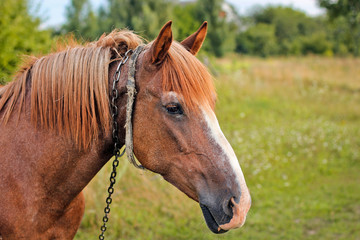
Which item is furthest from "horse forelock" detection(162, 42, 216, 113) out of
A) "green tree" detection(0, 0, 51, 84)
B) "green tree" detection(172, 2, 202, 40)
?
"green tree" detection(172, 2, 202, 40)

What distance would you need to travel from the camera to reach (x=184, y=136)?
5.74 feet

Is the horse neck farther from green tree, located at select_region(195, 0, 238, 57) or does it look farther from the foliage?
A: the foliage

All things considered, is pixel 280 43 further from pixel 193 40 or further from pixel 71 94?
pixel 71 94

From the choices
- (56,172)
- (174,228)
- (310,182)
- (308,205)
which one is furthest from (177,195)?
(56,172)

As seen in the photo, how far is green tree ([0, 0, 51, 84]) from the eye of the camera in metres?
4.96

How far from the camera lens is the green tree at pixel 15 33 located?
16.3 feet

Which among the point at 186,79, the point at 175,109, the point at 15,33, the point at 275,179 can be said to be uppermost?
the point at 186,79

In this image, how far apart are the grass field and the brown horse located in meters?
0.66

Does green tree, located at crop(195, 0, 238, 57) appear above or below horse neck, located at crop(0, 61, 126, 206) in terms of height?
below

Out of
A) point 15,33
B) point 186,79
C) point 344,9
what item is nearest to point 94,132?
point 186,79

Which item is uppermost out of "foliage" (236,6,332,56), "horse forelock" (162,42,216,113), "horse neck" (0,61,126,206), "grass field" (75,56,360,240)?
"horse forelock" (162,42,216,113)

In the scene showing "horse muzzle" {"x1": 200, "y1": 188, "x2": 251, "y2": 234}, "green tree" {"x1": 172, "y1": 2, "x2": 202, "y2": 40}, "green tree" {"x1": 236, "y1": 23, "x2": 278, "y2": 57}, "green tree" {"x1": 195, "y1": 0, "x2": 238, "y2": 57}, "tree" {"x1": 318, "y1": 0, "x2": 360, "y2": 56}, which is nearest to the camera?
"horse muzzle" {"x1": 200, "y1": 188, "x2": 251, "y2": 234}

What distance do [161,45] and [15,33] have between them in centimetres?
489

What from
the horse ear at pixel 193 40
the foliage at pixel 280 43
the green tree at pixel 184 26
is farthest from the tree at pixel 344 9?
the horse ear at pixel 193 40
